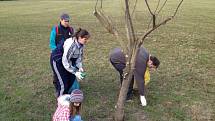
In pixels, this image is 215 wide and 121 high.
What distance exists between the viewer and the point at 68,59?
6.71 metres

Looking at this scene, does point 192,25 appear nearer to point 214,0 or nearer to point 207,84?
point 207,84

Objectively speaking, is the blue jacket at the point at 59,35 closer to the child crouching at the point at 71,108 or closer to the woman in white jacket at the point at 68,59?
the woman in white jacket at the point at 68,59

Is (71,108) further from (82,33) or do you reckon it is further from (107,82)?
(107,82)

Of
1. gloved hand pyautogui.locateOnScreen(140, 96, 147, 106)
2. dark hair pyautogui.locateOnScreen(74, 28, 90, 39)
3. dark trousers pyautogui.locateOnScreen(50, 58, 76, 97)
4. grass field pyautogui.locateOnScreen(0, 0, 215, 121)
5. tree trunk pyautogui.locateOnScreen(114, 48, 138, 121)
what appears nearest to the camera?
tree trunk pyautogui.locateOnScreen(114, 48, 138, 121)

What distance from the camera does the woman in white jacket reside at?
6503 millimetres

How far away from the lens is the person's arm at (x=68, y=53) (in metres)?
6.56

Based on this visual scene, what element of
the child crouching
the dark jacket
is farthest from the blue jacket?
the child crouching

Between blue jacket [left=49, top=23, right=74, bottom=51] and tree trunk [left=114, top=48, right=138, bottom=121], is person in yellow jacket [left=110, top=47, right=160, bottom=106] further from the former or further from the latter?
blue jacket [left=49, top=23, right=74, bottom=51]

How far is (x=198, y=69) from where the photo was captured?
33.7ft

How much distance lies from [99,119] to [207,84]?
3158 mm

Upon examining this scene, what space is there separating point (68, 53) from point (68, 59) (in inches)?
4.9

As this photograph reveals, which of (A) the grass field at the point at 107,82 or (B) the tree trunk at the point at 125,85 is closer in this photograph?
(B) the tree trunk at the point at 125,85

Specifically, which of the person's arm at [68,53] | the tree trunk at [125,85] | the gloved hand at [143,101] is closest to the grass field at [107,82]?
the gloved hand at [143,101]

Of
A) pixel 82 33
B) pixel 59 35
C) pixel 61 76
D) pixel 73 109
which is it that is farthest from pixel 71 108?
pixel 59 35
